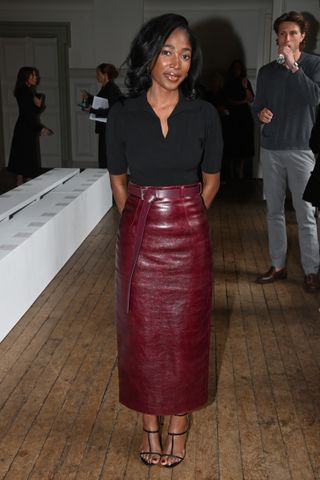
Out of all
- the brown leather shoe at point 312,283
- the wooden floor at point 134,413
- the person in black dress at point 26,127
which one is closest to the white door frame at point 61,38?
the person in black dress at point 26,127

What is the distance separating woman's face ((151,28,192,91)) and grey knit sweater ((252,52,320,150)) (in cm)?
189

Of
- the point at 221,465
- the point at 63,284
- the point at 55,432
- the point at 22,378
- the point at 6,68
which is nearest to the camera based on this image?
the point at 221,465

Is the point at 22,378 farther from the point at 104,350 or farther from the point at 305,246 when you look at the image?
the point at 305,246

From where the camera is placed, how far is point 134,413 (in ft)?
8.28

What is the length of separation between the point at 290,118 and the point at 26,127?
4.09 meters

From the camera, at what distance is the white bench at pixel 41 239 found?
3.32 m

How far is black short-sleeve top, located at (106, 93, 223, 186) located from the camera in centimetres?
195

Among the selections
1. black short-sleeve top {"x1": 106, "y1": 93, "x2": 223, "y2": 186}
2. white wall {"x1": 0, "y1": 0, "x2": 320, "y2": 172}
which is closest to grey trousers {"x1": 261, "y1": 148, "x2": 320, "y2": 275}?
black short-sleeve top {"x1": 106, "y1": 93, "x2": 223, "y2": 186}

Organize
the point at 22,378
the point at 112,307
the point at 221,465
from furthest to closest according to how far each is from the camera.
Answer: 1. the point at 112,307
2. the point at 22,378
3. the point at 221,465

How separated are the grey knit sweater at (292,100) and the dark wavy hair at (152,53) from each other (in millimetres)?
1791

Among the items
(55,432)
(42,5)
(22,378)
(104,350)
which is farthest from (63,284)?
(42,5)

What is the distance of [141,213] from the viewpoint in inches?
77.3

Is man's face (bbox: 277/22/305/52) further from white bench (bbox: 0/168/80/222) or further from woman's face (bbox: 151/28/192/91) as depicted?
white bench (bbox: 0/168/80/222)

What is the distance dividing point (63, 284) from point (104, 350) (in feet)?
3.70
